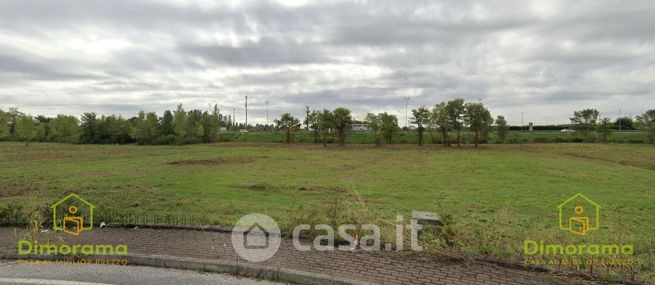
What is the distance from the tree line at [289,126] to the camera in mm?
49250

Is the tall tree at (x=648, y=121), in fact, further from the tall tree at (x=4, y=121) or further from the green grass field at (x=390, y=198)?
the tall tree at (x=4, y=121)

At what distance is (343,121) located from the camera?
5384 centimetres

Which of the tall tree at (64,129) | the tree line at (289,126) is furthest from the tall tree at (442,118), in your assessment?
the tall tree at (64,129)

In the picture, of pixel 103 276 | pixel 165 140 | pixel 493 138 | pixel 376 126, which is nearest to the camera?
pixel 103 276

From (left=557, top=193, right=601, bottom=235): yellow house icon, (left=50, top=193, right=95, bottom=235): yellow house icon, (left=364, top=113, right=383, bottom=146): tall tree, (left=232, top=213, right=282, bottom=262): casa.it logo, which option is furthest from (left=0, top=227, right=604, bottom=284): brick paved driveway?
(left=364, top=113, right=383, bottom=146): tall tree

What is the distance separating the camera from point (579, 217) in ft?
29.5

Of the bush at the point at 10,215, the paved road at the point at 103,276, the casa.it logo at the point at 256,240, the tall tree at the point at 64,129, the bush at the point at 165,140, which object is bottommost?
the paved road at the point at 103,276

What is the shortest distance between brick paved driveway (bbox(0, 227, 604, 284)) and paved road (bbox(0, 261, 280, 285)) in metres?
0.41

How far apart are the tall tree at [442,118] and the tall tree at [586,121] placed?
77.1ft

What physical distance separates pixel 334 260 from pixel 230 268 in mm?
1383

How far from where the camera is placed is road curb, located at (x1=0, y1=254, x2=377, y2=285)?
458cm

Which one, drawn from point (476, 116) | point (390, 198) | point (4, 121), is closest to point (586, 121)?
point (476, 116)

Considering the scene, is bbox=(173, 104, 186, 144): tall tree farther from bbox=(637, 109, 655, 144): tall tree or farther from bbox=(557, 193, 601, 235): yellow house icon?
bbox=(637, 109, 655, 144): tall tree

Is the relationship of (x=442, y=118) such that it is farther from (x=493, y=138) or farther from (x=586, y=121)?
(x=586, y=121)
